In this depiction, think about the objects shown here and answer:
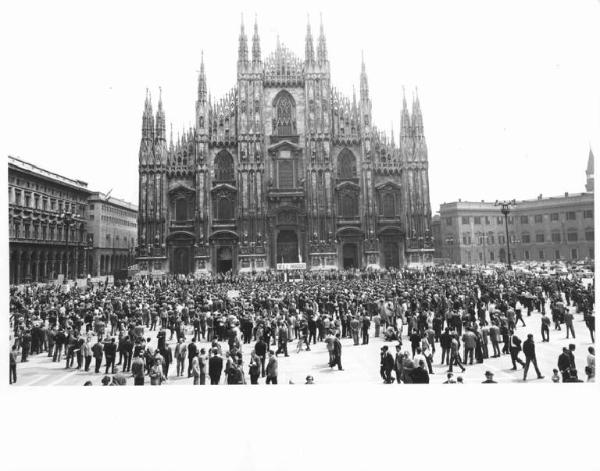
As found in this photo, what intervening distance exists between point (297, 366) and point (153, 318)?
8.96 m

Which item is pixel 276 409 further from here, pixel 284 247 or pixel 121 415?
pixel 284 247

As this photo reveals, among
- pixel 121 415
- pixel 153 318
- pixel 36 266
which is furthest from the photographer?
pixel 36 266

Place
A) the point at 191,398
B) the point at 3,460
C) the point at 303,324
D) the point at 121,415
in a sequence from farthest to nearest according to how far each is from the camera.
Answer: the point at 303,324
the point at 191,398
the point at 121,415
the point at 3,460

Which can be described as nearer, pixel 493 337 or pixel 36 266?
pixel 493 337

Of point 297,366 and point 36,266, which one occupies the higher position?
point 36,266

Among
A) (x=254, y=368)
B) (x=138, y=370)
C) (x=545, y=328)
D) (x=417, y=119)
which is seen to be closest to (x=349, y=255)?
(x=417, y=119)

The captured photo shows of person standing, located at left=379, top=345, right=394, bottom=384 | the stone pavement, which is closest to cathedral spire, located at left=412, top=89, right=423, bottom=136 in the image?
the stone pavement

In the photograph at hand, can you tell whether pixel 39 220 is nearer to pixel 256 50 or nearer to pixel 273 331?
pixel 273 331

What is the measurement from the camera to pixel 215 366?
39.2ft

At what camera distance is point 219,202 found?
48406 millimetres

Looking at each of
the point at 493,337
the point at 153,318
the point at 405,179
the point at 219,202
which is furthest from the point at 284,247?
the point at 493,337

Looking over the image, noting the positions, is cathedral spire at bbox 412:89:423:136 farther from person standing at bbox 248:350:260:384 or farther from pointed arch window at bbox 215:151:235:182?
person standing at bbox 248:350:260:384

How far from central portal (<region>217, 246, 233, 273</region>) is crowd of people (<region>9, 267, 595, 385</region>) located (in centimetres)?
1963

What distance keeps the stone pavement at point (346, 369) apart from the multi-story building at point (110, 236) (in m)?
33.1
